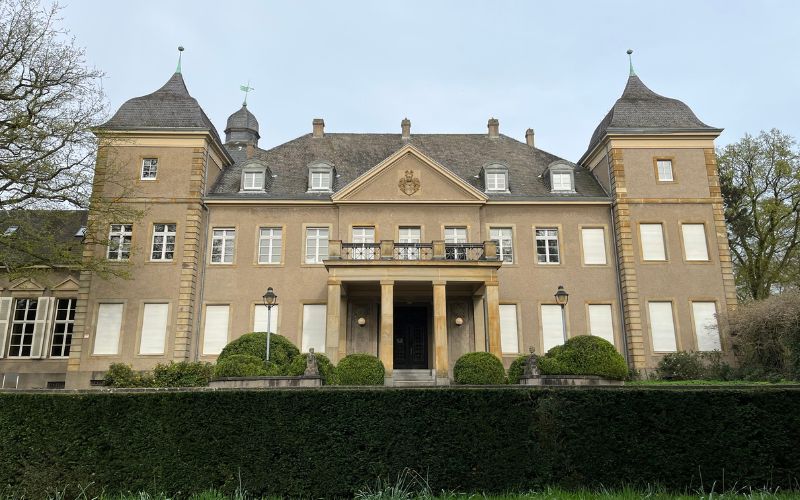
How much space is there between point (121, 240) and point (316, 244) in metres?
8.14

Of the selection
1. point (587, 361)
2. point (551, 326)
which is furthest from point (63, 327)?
point (587, 361)

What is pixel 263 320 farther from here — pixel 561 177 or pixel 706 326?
pixel 706 326

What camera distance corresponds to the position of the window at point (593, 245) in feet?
82.2

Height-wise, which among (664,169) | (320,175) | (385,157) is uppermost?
Answer: (385,157)

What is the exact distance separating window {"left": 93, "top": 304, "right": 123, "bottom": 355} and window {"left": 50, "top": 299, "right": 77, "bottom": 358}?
7.60ft

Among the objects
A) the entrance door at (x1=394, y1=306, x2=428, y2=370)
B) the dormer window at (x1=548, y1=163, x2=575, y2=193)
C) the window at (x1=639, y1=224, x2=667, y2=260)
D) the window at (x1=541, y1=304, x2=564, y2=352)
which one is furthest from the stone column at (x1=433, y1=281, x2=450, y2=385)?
the window at (x1=639, y1=224, x2=667, y2=260)

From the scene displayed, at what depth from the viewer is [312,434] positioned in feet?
27.0

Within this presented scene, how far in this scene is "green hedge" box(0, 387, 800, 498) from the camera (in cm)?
799

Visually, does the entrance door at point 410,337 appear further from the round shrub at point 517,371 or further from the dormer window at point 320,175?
the dormer window at point 320,175

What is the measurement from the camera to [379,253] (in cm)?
2302

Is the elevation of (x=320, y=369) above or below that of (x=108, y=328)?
below

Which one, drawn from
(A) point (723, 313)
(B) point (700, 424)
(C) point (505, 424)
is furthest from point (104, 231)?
(A) point (723, 313)

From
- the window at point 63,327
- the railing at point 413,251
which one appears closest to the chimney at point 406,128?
the railing at point 413,251

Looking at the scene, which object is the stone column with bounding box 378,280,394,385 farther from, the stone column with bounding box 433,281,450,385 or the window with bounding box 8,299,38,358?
the window with bounding box 8,299,38,358
